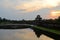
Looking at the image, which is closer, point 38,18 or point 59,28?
point 59,28

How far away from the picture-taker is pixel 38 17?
379ft

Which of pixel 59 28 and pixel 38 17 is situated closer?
pixel 59 28

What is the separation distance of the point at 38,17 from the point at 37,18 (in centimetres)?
116

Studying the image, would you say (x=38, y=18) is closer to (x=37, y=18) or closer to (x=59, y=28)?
(x=37, y=18)

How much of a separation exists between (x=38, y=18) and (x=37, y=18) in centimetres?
66

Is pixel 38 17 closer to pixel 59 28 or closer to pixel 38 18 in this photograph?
pixel 38 18

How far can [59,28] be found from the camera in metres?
37.1

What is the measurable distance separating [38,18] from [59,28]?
77.4 m

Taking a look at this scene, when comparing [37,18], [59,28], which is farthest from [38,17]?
[59,28]

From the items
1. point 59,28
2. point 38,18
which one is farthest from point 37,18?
point 59,28

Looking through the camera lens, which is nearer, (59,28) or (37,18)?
(59,28)

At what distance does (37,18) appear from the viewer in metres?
115

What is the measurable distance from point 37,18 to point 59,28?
255ft

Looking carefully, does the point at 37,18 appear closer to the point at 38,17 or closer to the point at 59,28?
the point at 38,17
